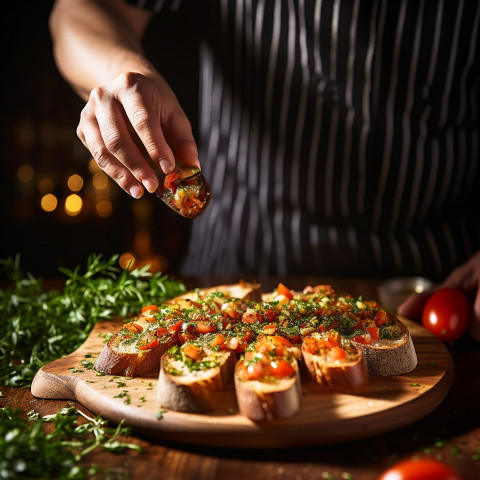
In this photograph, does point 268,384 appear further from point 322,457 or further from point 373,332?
point 373,332

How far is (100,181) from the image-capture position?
20.6ft

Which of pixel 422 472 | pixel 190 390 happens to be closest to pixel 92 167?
pixel 190 390

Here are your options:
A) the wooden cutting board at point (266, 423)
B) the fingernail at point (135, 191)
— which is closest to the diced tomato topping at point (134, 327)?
the wooden cutting board at point (266, 423)

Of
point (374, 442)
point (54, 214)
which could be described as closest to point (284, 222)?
point (374, 442)

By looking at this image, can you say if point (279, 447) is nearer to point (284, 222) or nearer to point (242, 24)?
point (284, 222)

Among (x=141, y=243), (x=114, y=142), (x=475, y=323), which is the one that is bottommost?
(x=141, y=243)

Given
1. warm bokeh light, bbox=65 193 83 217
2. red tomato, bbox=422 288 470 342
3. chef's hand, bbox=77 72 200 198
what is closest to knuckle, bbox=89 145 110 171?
chef's hand, bbox=77 72 200 198

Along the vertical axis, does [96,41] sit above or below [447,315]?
above

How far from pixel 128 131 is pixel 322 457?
4.94 ft

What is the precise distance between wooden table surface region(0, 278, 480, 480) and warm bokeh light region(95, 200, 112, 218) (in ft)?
15.1

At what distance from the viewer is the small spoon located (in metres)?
2.46

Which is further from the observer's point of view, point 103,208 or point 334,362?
point 103,208

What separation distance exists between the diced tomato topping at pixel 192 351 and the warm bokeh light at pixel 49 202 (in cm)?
453

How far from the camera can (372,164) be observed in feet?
12.4
